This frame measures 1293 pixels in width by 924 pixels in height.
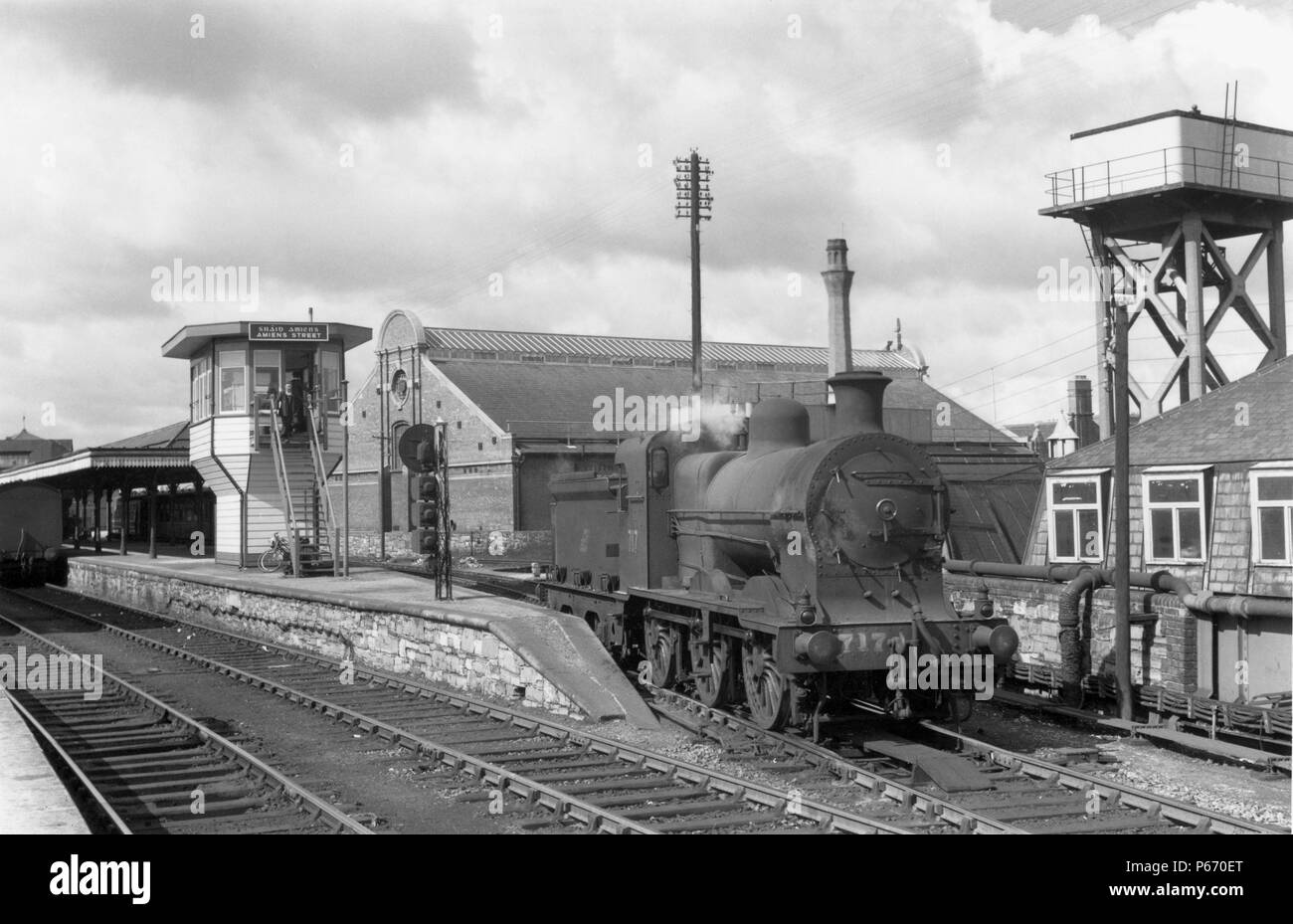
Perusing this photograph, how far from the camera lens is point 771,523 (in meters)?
11.3

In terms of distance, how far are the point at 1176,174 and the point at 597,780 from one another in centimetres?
1835

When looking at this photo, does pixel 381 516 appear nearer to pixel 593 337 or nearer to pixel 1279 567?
pixel 593 337

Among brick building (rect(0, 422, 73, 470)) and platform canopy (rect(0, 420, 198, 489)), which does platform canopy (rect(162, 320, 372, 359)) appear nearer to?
platform canopy (rect(0, 420, 198, 489))

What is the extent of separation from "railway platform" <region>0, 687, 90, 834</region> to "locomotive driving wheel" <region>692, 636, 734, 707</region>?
611 cm

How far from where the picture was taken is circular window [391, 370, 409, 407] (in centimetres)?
4462

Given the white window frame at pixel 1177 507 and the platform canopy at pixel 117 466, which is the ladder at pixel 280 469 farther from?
the white window frame at pixel 1177 507

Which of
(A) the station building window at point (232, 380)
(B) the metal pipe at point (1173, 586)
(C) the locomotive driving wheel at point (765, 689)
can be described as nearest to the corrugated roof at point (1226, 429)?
(B) the metal pipe at point (1173, 586)

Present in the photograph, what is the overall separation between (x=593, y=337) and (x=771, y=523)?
39.6m

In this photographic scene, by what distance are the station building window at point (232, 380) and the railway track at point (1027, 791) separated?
1829cm

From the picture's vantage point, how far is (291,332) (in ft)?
88.3

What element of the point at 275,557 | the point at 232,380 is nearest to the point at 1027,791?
the point at 275,557

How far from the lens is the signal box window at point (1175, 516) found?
1588cm

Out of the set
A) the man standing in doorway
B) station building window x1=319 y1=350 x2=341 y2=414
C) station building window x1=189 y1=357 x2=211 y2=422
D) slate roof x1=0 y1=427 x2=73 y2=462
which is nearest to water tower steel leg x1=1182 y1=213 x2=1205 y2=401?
station building window x1=319 y1=350 x2=341 y2=414
